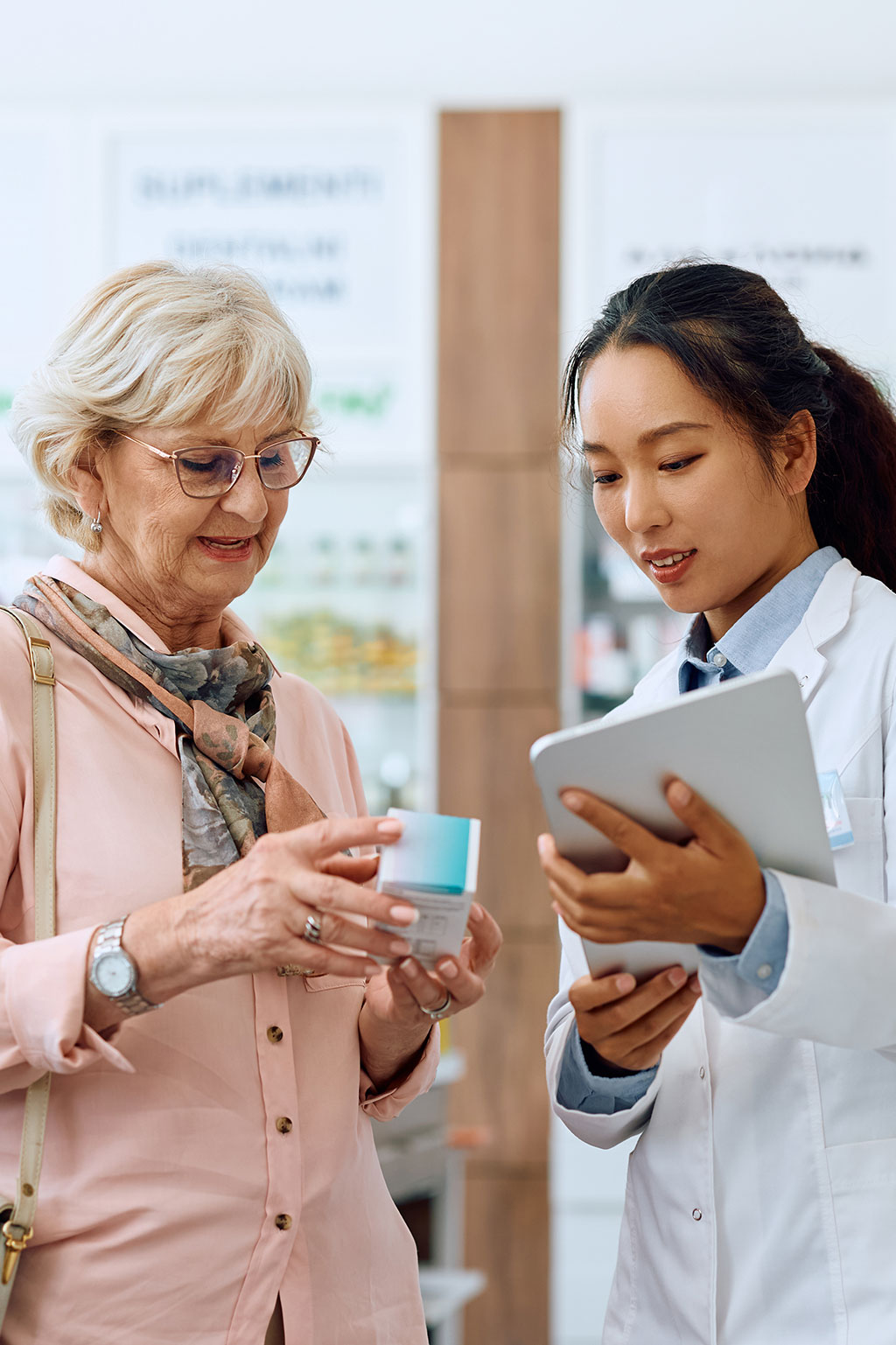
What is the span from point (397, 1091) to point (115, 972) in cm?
48

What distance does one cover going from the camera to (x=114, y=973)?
3.84ft

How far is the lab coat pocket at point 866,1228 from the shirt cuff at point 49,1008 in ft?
2.21

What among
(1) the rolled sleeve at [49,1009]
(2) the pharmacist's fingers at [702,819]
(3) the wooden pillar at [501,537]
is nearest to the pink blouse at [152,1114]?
(1) the rolled sleeve at [49,1009]

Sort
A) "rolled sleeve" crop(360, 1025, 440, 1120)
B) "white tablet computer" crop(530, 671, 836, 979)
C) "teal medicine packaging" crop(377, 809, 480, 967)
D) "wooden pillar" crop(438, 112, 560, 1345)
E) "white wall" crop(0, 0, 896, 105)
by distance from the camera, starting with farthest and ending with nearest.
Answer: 1. "wooden pillar" crop(438, 112, 560, 1345)
2. "white wall" crop(0, 0, 896, 105)
3. "rolled sleeve" crop(360, 1025, 440, 1120)
4. "teal medicine packaging" crop(377, 809, 480, 967)
5. "white tablet computer" crop(530, 671, 836, 979)

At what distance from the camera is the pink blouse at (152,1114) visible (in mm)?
1233

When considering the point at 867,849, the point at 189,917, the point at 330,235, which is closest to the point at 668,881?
the point at 867,849

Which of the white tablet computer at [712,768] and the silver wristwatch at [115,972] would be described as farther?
the silver wristwatch at [115,972]

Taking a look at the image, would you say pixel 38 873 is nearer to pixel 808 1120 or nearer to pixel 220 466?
pixel 220 466

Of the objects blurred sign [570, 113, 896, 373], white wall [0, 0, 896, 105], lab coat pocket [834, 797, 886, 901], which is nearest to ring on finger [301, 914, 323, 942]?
lab coat pocket [834, 797, 886, 901]

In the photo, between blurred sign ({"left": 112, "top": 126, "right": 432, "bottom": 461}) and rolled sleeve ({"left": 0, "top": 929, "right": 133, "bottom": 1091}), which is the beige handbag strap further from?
blurred sign ({"left": 112, "top": 126, "right": 432, "bottom": 461})

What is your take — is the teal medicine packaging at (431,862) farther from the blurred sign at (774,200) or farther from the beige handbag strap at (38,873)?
the blurred sign at (774,200)

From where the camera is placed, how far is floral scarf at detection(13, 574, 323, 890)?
1.37 m

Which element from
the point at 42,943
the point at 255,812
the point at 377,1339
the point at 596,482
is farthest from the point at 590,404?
the point at 377,1339

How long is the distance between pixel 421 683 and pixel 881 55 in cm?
242
